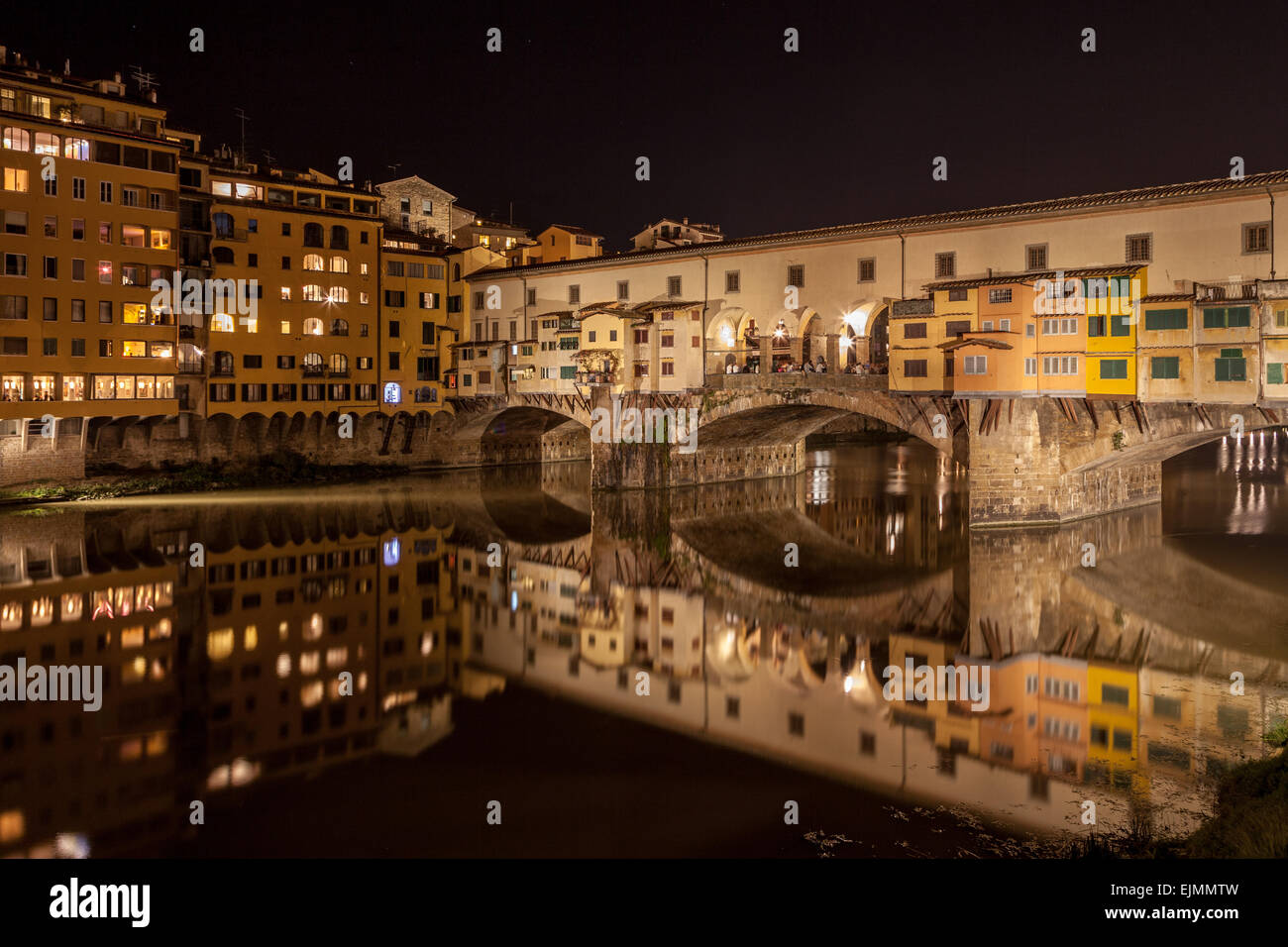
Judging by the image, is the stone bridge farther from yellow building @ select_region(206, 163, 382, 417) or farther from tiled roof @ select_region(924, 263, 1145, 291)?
yellow building @ select_region(206, 163, 382, 417)

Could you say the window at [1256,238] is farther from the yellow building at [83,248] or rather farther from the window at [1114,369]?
the yellow building at [83,248]

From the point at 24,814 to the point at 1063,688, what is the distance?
52.9 feet

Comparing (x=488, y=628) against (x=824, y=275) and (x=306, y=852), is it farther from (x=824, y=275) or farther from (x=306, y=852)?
(x=824, y=275)

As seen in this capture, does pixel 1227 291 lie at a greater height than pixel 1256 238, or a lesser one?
lesser

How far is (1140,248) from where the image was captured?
30.2 m

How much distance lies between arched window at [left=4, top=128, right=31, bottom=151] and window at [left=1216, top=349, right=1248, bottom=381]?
137 ft

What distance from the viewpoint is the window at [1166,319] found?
92.9 ft

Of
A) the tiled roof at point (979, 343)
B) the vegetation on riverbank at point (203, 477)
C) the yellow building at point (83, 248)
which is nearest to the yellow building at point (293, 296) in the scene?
the vegetation on riverbank at point (203, 477)

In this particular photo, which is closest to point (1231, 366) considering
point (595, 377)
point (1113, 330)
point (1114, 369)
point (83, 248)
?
point (1114, 369)

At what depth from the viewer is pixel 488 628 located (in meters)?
22.0

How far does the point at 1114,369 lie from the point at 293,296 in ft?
119

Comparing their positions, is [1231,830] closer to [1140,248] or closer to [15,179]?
[1140,248]

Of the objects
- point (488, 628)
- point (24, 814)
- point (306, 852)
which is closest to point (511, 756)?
point (306, 852)

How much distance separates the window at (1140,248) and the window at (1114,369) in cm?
332
